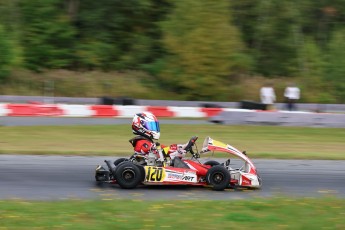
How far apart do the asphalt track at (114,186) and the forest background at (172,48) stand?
18.9 meters

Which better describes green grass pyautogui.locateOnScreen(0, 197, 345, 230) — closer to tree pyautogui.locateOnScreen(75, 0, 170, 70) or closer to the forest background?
the forest background

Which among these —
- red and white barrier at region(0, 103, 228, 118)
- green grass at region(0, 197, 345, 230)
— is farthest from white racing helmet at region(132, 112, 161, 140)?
red and white barrier at region(0, 103, 228, 118)

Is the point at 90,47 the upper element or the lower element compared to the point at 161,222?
upper

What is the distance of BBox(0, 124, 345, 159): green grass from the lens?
1395cm

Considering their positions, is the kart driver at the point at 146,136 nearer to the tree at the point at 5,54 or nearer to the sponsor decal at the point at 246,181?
the sponsor decal at the point at 246,181

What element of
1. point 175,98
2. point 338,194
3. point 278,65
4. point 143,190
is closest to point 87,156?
point 143,190

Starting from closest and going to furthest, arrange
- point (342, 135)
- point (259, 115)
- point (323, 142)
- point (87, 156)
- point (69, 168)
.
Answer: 1. point (69, 168)
2. point (87, 156)
3. point (323, 142)
4. point (342, 135)
5. point (259, 115)

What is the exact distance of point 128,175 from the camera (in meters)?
9.52

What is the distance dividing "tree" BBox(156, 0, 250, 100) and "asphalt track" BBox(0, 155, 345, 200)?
59.7ft

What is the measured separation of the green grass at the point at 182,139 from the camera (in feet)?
45.8

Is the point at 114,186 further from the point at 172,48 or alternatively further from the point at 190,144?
the point at 172,48

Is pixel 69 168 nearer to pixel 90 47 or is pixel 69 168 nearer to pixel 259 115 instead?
pixel 259 115

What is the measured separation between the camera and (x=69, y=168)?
11398 mm

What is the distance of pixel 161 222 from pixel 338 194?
4121mm
